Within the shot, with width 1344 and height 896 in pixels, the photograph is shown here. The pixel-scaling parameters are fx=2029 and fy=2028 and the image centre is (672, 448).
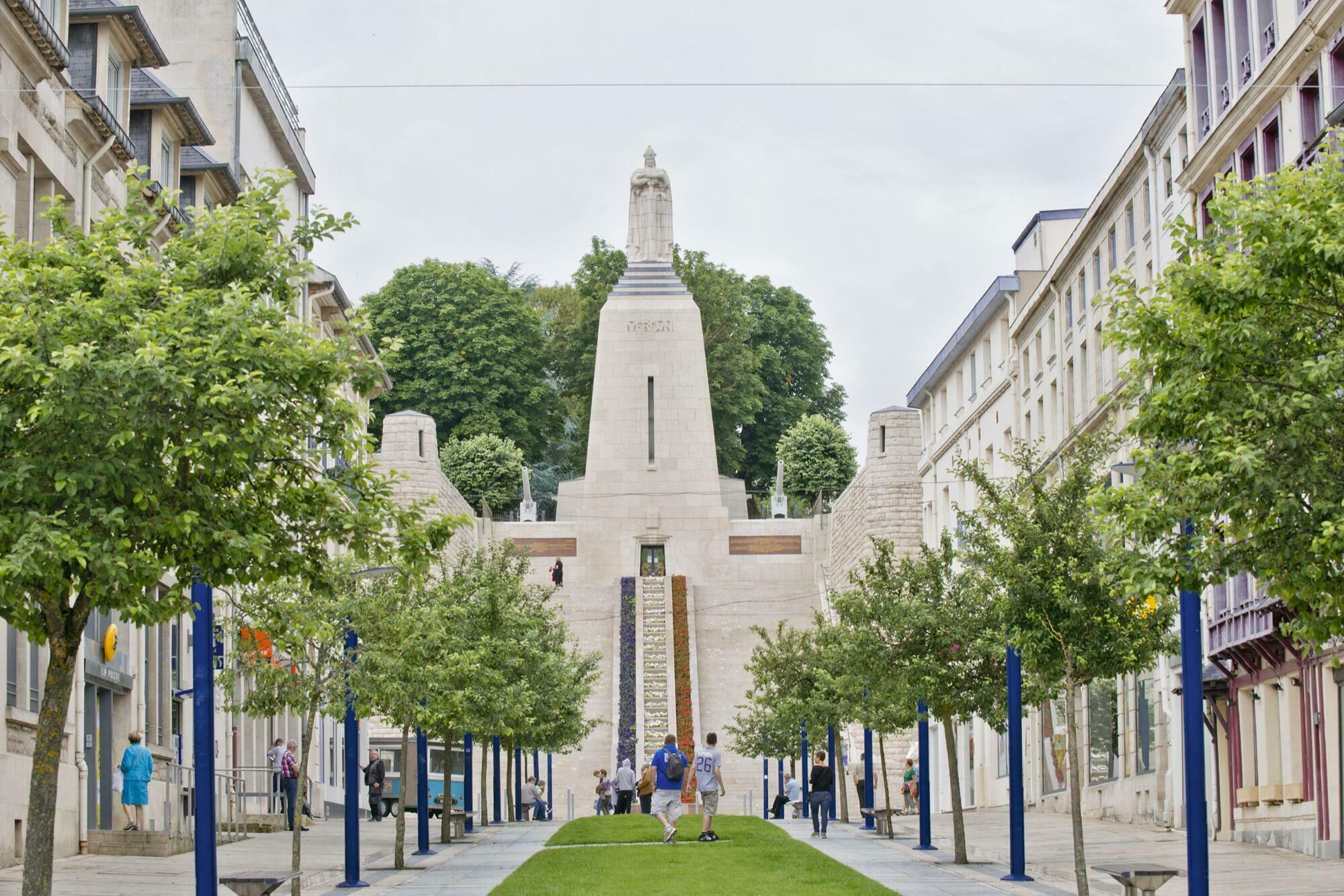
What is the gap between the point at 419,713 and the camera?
2564cm

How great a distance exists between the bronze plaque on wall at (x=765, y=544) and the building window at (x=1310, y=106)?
4943cm

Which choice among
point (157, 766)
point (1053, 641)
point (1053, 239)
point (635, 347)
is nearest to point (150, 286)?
point (1053, 641)

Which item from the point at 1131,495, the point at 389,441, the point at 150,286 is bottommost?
the point at 1131,495

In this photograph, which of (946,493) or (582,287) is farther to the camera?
(582,287)

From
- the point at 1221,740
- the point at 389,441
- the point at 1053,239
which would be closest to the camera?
the point at 1221,740

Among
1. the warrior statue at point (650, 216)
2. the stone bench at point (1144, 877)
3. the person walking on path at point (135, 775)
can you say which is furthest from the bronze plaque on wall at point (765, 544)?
the stone bench at point (1144, 877)

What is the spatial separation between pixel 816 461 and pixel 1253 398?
76.8 meters

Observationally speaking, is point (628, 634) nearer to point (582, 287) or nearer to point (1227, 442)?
point (582, 287)

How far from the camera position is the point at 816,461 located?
91.8 metres

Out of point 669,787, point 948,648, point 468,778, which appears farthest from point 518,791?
point 948,648

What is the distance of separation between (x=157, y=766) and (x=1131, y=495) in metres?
23.1

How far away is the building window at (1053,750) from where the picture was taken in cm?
4566

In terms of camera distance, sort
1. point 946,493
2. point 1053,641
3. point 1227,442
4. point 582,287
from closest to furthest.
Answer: point 1227,442
point 1053,641
point 946,493
point 582,287

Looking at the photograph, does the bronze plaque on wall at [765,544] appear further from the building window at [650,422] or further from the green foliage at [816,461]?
the green foliage at [816,461]
